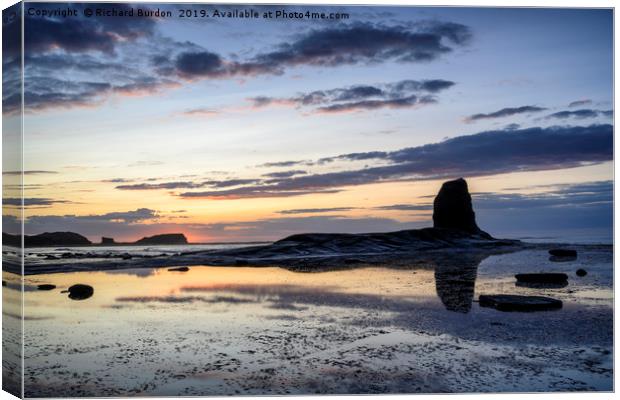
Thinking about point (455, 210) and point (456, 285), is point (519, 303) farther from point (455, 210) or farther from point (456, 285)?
point (455, 210)

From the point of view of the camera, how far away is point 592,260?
2636 cm

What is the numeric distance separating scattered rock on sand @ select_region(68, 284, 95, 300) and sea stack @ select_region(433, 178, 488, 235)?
42.8m

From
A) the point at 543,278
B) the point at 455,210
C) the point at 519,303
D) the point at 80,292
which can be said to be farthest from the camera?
the point at 455,210

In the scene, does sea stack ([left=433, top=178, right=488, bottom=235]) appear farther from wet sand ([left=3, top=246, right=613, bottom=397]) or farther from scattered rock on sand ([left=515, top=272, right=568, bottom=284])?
wet sand ([left=3, top=246, right=613, bottom=397])

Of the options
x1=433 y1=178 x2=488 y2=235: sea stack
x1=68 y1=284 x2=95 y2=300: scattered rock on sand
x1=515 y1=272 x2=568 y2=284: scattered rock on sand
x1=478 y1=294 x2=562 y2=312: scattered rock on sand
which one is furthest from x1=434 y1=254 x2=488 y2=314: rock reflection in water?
x1=433 y1=178 x2=488 y2=235: sea stack

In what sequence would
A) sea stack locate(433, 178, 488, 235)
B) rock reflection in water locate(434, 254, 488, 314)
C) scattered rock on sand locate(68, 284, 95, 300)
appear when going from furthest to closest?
sea stack locate(433, 178, 488, 235)
scattered rock on sand locate(68, 284, 95, 300)
rock reflection in water locate(434, 254, 488, 314)

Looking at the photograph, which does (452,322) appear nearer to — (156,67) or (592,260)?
(156,67)

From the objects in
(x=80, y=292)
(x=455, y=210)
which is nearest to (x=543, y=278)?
(x=80, y=292)

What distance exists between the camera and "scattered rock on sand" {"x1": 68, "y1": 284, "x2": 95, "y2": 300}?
1496 centimetres

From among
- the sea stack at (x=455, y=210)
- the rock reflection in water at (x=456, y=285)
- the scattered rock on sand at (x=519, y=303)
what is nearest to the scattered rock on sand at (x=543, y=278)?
the rock reflection in water at (x=456, y=285)

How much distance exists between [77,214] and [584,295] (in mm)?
12680

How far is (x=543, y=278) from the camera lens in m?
17.7

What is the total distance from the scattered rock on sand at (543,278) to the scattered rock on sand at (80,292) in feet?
41.0

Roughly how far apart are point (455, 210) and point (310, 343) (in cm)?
4879
